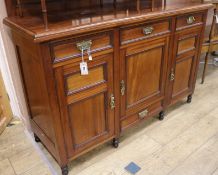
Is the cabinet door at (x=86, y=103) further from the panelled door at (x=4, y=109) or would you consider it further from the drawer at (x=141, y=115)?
the panelled door at (x=4, y=109)

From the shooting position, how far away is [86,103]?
1.30 meters

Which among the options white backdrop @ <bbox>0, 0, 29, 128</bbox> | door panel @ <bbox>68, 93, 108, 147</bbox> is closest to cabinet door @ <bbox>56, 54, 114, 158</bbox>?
door panel @ <bbox>68, 93, 108, 147</bbox>

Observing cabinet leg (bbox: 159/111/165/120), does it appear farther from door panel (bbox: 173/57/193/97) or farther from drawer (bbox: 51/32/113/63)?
drawer (bbox: 51/32/113/63)

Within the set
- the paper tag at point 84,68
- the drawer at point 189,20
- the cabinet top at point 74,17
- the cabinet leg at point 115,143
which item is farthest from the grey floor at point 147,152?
the cabinet top at point 74,17

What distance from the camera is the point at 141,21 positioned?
1324 millimetres

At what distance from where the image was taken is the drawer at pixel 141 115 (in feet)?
5.23

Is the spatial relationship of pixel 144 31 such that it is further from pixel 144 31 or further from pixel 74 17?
pixel 74 17

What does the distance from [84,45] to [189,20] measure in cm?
91

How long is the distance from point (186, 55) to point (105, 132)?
893 millimetres

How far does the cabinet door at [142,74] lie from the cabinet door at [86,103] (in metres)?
0.13

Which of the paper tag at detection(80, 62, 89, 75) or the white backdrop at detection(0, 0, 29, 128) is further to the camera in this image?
the white backdrop at detection(0, 0, 29, 128)

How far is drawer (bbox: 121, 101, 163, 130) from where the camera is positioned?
5.23 ft

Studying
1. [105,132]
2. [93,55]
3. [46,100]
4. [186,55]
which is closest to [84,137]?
[105,132]

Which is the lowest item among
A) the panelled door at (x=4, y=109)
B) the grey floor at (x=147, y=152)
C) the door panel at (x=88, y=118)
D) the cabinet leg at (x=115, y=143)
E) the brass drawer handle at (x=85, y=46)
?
the grey floor at (x=147, y=152)
